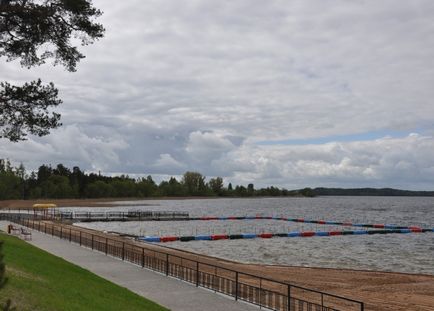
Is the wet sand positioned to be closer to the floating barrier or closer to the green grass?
the green grass

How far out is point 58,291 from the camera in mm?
15328

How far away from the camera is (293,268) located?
37.3 metres

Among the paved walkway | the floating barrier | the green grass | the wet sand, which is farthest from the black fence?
the floating barrier

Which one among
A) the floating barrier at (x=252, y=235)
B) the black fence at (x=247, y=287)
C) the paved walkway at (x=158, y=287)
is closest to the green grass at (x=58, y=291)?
the paved walkway at (x=158, y=287)

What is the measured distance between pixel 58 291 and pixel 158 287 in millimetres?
5761

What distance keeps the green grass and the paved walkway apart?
1.11 m

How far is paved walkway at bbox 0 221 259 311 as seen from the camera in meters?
17.3

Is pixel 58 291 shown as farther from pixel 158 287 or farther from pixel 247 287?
pixel 247 287

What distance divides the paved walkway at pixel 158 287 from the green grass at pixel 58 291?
1.11 metres

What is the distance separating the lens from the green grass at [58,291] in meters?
13.0

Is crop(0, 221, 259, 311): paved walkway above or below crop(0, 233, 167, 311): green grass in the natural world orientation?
below

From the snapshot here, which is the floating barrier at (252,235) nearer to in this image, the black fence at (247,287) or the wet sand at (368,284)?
the wet sand at (368,284)

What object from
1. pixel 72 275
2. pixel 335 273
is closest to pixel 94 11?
pixel 72 275

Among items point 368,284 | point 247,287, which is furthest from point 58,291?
point 368,284
